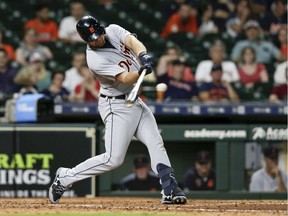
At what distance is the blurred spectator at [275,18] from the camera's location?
14852 mm

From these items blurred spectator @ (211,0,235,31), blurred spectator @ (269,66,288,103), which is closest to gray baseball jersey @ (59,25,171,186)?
blurred spectator @ (269,66,288,103)

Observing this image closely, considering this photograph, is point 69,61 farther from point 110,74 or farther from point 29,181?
point 110,74

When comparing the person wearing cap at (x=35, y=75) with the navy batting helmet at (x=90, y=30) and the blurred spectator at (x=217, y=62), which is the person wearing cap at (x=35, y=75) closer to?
the blurred spectator at (x=217, y=62)

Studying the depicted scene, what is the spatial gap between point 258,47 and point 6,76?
3801 millimetres

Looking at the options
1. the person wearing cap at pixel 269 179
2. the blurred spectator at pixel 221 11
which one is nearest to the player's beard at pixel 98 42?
the person wearing cap at pixel 269 179

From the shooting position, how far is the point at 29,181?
37.4 ft

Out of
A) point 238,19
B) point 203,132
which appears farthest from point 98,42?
point 238,19

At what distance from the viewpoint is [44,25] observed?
14578 millimetres

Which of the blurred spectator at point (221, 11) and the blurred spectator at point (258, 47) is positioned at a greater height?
the blurred spectator at point (221, 11)

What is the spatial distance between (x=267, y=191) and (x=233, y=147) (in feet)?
2.20

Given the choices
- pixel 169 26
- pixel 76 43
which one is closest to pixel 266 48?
pixel 169 26

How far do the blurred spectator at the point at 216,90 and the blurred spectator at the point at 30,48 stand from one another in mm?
2544

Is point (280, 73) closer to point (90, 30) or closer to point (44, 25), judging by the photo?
point (44, 25)

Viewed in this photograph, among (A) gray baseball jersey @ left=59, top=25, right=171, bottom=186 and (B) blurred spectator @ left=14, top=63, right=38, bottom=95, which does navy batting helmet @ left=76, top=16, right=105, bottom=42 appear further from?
(B) blurred spectator @ left=14, top=63, right=38, bottom=95
